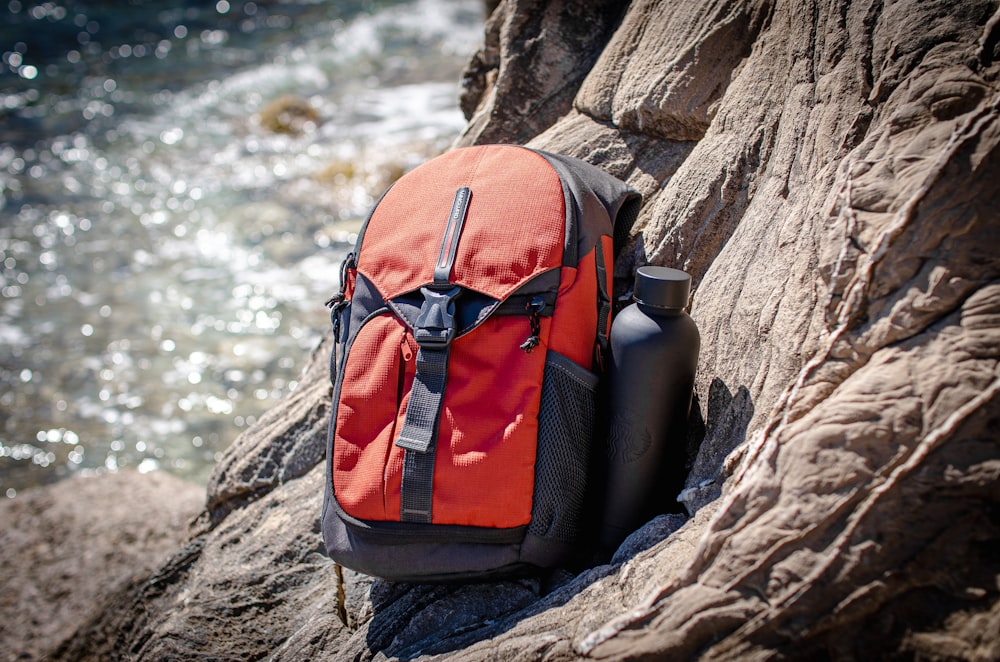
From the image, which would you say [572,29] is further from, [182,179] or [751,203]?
[182,179]

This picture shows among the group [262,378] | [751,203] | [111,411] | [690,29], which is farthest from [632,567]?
[111,411]

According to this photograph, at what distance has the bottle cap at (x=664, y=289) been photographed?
6.55ft

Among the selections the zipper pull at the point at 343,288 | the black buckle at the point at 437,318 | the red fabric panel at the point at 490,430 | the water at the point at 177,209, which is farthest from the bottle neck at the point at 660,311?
the water at the point at 177,209

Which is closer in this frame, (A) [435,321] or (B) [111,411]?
(A) [435,321]

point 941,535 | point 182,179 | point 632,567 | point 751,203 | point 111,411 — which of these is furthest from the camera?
point 182,179

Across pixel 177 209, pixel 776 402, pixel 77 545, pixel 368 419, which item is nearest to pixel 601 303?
pixel 776 402

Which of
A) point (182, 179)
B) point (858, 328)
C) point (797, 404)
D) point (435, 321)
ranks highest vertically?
point (858, 328)

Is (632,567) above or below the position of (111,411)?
above

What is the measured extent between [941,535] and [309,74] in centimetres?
1261

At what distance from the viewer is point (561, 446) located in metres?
2.11

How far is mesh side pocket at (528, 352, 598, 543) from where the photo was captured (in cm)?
210

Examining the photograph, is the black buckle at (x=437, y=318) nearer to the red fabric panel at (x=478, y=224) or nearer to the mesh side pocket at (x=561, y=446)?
the red fabric panel at (x=478, y=224)

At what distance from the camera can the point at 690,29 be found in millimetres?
2848

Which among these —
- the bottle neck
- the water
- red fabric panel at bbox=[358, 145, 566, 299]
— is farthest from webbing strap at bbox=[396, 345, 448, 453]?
the water
